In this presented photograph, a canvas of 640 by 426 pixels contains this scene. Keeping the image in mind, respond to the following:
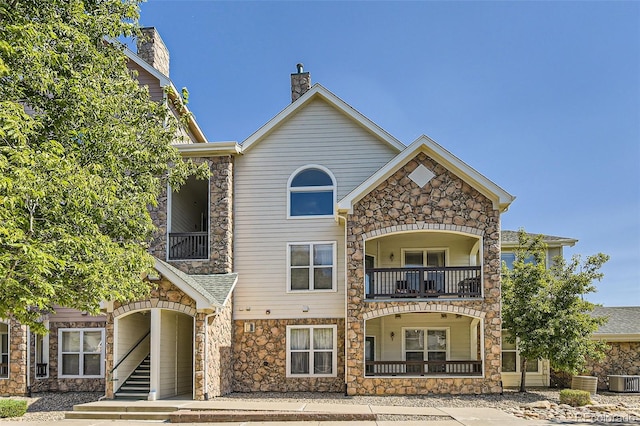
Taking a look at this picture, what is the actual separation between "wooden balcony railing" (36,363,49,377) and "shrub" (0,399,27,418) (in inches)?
148

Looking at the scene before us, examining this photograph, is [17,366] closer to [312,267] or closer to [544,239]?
[312,267]

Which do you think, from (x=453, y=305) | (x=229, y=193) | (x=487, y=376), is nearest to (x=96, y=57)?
(x=229, y=193)

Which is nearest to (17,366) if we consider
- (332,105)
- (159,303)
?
(159,303)

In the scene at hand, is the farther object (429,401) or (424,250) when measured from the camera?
(424,250)

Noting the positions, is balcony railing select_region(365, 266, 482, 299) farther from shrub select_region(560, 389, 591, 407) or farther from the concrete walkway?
the concrete walkway

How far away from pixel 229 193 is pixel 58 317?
6957mm

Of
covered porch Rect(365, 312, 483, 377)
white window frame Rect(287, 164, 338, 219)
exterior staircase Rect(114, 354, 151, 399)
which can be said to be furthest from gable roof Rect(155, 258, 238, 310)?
covered porch Rect(365, 312, 483, 377)

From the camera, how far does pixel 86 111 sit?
11.1 m

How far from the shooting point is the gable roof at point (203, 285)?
50.6 feet

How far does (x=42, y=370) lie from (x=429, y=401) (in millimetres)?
12221

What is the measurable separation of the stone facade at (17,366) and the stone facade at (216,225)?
472cm

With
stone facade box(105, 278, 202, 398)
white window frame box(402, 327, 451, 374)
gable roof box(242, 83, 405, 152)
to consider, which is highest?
gable roof box(242, 83, 405, 152)

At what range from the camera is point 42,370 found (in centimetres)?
1812

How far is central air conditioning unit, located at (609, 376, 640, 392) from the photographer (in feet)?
59.5
